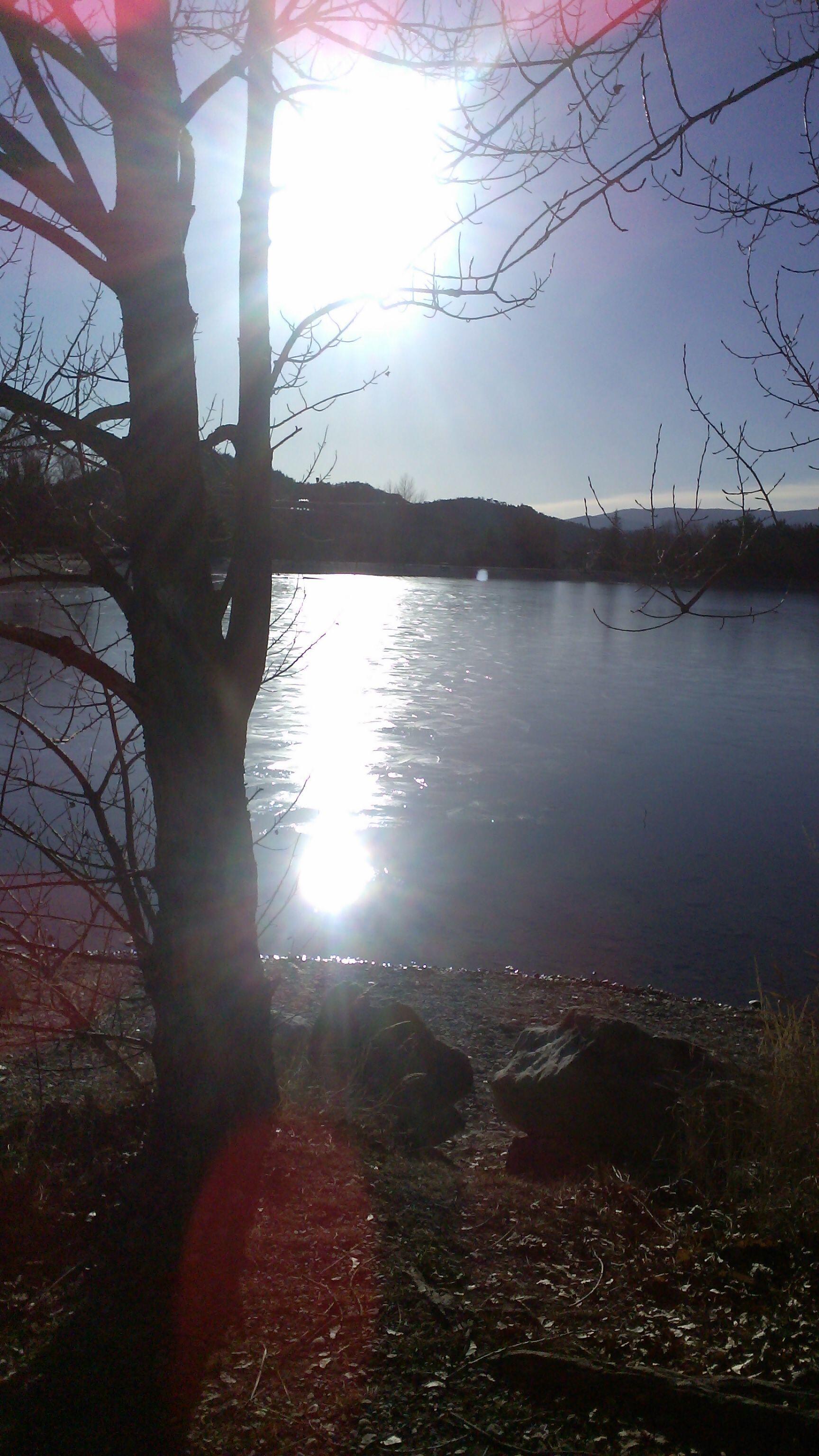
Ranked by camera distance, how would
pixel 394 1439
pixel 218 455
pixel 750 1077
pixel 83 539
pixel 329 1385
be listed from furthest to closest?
pixel 750 1077, pixel 218 455, pixel 83 539, pixel 329 1385, pixel 394 1439

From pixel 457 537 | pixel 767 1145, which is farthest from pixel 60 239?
pixel 457 537

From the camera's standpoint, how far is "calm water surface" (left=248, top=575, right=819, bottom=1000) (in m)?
7.96

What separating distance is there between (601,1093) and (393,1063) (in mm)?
1110

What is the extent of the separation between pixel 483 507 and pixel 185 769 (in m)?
76.9

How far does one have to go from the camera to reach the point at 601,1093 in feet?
13.2

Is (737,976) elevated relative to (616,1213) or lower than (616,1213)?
lower

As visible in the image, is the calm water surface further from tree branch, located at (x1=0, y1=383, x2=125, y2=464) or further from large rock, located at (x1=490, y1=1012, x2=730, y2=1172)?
tree branch, located at (x1=0, y1=383, x2=125, y2=464)

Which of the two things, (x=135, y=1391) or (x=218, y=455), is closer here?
(x=135, y=1391)

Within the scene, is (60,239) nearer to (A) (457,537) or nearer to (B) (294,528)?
(B) (294,528)

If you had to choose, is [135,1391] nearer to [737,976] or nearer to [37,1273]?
[37,1273]

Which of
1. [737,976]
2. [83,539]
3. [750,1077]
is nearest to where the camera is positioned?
[83,539]

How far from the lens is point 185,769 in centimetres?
332

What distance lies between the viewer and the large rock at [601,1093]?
391 cm

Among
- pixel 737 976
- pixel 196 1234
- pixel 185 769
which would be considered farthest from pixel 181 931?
pixel 737 976
